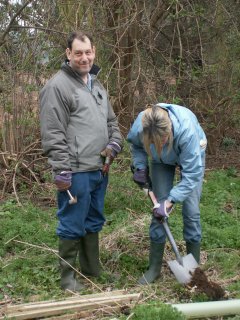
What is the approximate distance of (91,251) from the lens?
5.03m

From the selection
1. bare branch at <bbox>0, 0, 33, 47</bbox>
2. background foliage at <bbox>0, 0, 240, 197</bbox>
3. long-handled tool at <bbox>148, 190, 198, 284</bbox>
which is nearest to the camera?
long-handled tool at <bbox>148, 190, 198, 284</bbox>

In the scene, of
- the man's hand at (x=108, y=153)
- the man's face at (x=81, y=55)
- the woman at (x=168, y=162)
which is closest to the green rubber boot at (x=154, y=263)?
the woman at (x=168, y=162)

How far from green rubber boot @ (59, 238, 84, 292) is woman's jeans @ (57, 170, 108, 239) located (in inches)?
3.0

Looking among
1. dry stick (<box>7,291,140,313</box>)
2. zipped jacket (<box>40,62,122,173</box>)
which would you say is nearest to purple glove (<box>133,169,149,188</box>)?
zipped jacket (<box>40,62,122,173</box>)

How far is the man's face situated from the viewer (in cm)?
446

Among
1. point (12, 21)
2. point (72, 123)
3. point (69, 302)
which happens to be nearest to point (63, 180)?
point (72, 123)

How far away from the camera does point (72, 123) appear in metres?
4.47

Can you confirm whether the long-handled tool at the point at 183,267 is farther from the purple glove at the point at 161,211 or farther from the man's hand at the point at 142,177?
the man's hand at the point at 142,177

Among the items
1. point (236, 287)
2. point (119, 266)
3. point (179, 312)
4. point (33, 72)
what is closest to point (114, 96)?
point (33, 72)

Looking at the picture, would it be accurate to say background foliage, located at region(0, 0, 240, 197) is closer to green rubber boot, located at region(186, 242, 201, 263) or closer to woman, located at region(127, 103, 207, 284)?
woman, located at region(127, 103, 207, 284)

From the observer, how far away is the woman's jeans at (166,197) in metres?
4.84

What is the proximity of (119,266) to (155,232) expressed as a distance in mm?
649

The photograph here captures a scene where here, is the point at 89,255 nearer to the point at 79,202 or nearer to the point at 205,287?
the point at 79,202

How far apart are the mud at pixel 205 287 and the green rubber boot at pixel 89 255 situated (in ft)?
3.21
